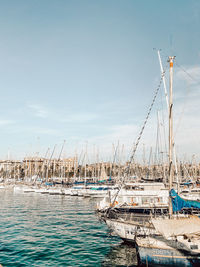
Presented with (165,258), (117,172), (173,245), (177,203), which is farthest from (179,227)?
(117,172)

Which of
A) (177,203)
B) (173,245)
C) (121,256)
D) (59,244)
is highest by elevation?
(177,203)

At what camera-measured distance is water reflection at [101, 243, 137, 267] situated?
54.8ft

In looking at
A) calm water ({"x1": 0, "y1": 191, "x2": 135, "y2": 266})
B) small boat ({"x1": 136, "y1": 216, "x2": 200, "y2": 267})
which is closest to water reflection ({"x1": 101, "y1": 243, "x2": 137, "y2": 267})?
calm water ({"x1": 0, "y1": 191, "x2": 135, "y2": 266})

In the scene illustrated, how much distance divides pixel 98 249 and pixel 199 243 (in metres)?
9.80

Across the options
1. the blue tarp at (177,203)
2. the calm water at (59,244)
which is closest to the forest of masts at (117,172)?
the calm water at (59,244)

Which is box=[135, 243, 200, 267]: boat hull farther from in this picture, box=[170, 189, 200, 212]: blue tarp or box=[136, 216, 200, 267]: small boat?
box=[170, 189, 200, 212]: blue tarp

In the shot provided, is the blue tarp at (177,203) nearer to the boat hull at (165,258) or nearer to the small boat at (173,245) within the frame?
the small boat at (173,245)

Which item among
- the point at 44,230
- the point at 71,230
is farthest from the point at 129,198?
the point at 44,230

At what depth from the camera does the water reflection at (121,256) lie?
658 inches

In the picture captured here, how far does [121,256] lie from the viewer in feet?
59.3

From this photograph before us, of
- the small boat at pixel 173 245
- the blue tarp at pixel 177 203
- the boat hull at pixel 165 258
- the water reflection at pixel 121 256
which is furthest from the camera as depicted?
the water reflection at pixel 121 256

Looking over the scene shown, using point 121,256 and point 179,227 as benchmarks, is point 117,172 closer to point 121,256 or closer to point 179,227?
point 121,256

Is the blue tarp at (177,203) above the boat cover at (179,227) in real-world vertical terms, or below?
above

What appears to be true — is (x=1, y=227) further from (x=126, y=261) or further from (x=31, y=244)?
(x=126, y=261)
